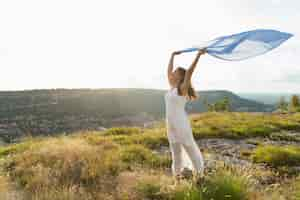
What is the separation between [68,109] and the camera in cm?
7262

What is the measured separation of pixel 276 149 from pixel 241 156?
0.89 meters

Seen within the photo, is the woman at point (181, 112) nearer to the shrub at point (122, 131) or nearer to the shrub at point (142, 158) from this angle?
the shrub at point (142, 158)

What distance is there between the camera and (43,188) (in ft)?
19.9

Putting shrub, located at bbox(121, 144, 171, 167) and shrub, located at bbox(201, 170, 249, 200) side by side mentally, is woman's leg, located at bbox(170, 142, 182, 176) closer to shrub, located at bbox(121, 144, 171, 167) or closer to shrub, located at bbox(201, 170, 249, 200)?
shrub, located at bbox(201, 170, 249, 200)

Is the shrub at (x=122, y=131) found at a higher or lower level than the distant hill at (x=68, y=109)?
higher

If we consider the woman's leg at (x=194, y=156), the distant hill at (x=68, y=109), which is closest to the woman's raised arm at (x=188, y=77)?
the woman's leg at (x=194, y=156)

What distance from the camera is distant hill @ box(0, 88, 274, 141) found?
53062mm

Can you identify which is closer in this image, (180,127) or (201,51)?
(180,127)

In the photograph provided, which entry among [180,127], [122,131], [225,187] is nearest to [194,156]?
[180,127]

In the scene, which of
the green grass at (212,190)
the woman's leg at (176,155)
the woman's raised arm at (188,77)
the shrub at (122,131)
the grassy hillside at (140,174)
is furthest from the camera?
the shrub at (122,131)

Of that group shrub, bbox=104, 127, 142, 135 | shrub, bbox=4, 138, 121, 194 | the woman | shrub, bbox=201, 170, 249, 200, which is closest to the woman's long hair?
the woman

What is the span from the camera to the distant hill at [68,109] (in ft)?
174

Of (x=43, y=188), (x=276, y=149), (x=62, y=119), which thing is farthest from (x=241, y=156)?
(x=62, y=119)

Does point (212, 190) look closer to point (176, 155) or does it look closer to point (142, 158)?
point (176, 155)
